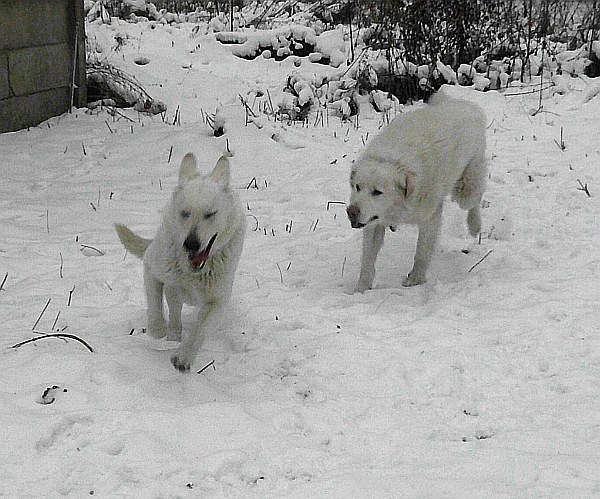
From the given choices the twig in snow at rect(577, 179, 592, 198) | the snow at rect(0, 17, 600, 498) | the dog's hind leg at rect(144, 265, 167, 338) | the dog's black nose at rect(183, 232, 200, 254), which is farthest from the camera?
the twig in snow at rect(577, 179, 592, 198)

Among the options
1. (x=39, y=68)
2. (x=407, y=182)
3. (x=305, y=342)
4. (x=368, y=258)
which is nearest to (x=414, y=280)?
(x=368, y=258)

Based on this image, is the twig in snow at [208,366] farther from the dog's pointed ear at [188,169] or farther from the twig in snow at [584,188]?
the twig in snow at [584,188]

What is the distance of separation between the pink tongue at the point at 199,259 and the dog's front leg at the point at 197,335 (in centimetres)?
32

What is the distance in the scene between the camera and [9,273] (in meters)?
5.22

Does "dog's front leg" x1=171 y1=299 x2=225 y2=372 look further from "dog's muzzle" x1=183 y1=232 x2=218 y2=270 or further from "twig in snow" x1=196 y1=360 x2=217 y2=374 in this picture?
"dog's muzzle" x1=183 y1=232 x2=218 y2=270

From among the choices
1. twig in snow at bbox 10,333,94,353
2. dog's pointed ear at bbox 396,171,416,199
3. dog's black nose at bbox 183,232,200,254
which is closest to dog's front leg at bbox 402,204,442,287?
dog's pointed ear at bbox 396,171,416,199

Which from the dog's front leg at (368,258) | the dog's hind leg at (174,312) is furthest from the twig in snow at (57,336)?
the dog's front leg at (368,258)

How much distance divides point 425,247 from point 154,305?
212 cm

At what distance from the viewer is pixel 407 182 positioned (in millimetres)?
A: 5078

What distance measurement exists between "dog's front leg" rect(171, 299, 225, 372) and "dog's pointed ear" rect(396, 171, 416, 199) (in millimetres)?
1529

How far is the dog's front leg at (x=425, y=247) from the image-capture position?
216 inches

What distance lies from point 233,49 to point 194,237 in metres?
9.75

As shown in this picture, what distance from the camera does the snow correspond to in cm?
309

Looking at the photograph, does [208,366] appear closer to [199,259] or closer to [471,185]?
[199,259]
